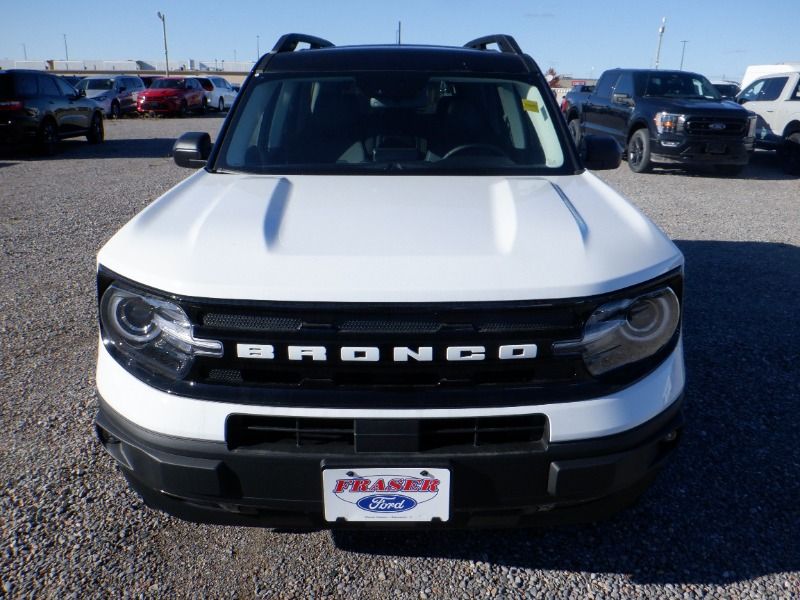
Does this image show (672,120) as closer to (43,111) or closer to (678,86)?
(678,86)

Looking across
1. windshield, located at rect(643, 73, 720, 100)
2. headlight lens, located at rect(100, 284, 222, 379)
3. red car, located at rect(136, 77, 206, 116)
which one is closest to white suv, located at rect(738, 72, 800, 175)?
windshield, located at rect(643, 73, 720, 100)

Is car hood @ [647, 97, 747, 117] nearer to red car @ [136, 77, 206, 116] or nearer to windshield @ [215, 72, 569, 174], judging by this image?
windshield @ [215, 72, 569, 174]

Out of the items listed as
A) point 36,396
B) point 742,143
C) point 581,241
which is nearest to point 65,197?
point 36,396

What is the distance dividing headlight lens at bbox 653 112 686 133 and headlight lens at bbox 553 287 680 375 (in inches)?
382

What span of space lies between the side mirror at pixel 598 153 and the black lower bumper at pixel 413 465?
1.67m

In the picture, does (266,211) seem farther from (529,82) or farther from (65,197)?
(65,197)

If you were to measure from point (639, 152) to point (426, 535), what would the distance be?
10.5m

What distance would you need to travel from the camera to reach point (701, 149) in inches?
424

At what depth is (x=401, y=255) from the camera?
1916 millimetres

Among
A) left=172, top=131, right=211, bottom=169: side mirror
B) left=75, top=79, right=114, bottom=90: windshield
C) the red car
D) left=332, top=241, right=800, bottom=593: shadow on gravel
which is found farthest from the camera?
left=75, top=79, right=114, bottom=90: windshield

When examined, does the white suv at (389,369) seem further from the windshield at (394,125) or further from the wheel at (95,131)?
the wheel at (95,131)

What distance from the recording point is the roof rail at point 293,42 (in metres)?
3.64

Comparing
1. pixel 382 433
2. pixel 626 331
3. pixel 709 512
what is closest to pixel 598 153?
pixel 626 331

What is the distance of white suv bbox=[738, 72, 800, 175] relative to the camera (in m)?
11.6
